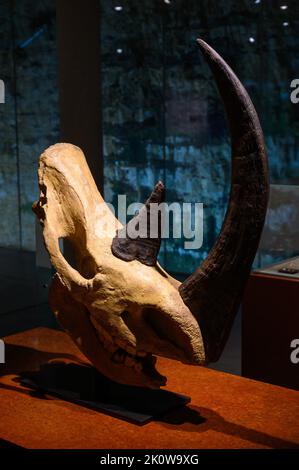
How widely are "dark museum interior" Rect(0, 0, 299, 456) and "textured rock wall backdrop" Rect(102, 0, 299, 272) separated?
0.01m

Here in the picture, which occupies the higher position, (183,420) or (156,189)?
(156,189)

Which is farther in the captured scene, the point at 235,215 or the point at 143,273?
the point at 143,273

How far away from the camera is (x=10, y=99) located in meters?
5.50

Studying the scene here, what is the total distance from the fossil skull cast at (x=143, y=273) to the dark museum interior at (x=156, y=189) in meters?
0.01

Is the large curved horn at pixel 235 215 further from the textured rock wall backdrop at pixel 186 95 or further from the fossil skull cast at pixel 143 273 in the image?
the textured rock wall backdrop at pixel 186 95

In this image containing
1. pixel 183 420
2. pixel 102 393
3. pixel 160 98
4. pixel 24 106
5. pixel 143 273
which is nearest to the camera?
pixel 143 273

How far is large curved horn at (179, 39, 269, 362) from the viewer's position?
2.83 metres

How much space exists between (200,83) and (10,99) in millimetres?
1684

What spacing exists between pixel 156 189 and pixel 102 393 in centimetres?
105

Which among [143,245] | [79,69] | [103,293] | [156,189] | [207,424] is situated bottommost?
[207,424]

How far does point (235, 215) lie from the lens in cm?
289

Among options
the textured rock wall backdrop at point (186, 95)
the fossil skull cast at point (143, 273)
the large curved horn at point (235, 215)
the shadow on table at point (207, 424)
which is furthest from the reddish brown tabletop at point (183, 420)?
the textured rock wall backdrop at point (186, 95)

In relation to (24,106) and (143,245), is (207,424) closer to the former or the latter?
(143,245)

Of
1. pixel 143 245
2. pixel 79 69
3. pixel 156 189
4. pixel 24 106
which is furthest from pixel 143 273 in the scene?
pixel 24 106
